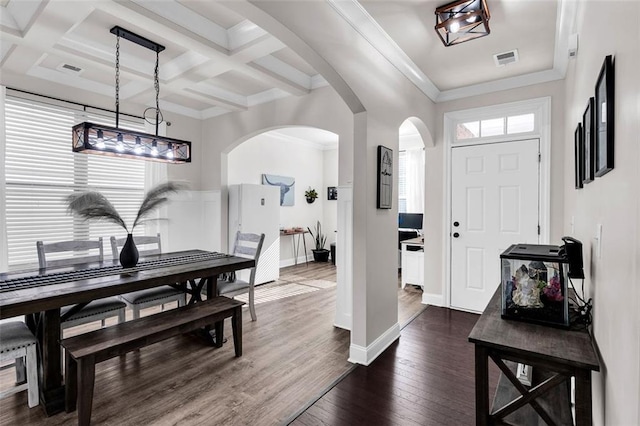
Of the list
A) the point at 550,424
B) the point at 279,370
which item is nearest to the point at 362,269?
the point at 279,370

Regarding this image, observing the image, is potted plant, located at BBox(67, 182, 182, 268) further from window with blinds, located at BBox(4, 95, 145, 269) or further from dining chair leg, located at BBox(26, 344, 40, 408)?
window with blinds, located at BBox(4, 95, 145, 269)

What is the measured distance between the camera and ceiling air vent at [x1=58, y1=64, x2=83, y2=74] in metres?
3.42

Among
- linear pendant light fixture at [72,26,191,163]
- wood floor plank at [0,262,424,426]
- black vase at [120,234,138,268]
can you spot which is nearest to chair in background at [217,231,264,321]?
wood floor plank at [0,262,424,426]

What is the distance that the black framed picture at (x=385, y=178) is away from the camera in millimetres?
2898

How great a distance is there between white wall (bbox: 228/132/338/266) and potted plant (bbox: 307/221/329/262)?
0.40 ft

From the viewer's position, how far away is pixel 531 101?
3.62 metres

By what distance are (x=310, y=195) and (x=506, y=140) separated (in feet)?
14.5

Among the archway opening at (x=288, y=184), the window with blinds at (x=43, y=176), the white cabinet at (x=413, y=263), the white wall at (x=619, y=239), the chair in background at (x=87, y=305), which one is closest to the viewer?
the white wall at (x=619, y=239)

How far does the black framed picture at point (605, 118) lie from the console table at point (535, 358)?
2.37 feet

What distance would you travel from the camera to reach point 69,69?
3.50m

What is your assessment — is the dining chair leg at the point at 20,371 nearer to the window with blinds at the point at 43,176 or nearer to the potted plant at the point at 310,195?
the window with blinds at the point at 43,176

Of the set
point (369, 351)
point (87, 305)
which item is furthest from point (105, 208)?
point (369, 351)

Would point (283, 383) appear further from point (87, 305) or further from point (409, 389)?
point (87, 305)

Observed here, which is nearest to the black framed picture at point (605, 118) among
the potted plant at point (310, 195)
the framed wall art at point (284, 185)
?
the framed wall art at point (284, 185)
